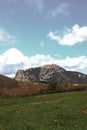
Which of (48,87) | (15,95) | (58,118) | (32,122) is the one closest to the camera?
(32,122)

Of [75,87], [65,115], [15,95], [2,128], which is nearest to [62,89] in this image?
[75,87]

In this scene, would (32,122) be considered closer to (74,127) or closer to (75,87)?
(74,127)

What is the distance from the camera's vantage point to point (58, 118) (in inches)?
1312

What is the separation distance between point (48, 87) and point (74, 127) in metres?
79.9

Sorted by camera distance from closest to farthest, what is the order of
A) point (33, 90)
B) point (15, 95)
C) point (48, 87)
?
point (15, 95)
point (33, 90)
point (48, 87)

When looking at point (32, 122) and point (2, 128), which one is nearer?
point (2, 128)

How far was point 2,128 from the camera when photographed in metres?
28.5

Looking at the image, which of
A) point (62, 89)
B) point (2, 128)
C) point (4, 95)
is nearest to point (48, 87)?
point (62, 89)

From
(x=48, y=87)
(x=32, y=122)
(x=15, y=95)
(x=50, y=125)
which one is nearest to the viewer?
(x=50, y=125)

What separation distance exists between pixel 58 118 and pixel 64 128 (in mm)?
6413

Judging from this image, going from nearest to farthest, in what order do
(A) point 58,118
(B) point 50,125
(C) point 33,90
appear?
(B) point 50,125
(A) point 58,118
(C) point 33,90

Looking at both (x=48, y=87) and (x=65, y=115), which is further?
(x=48, y=87)

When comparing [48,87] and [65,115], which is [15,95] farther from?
[65,115]

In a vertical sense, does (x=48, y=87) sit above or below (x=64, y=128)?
above
